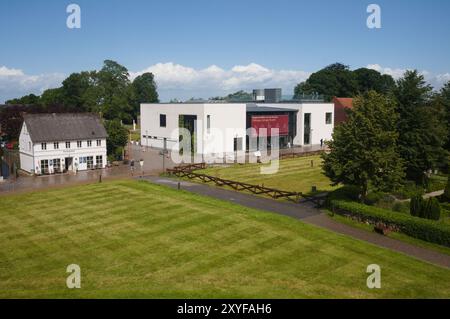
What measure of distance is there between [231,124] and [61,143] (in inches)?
970

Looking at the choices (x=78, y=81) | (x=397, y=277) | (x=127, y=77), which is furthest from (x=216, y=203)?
(x=78, y=81)

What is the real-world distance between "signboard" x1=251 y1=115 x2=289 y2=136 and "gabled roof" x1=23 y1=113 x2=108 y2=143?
25033 millimetres

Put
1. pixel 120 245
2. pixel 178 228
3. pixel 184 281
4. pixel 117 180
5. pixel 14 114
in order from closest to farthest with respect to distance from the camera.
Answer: pixel 184 281 < pixel 120 245 < pixel 178 228 < pixel 117 180 < pixel 14 114

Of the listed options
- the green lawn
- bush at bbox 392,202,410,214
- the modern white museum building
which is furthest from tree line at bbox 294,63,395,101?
the green lawn

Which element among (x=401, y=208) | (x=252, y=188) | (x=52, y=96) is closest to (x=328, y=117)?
(x=252, y=188)

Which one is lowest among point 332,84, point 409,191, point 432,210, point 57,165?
point 409,191

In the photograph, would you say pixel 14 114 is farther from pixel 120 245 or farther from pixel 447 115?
pixel 447 115

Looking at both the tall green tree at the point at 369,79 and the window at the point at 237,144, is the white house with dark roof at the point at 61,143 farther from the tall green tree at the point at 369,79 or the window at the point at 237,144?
the tall green tree at the point at 369,79

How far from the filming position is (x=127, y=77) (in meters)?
102

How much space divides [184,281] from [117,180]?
82.2ft

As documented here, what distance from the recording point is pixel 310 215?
2808 cm

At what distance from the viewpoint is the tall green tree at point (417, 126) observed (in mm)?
31266

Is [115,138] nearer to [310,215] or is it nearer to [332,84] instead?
[310,215]

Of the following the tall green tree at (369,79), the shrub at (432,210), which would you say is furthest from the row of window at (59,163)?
the tall green tree at (369,79)
